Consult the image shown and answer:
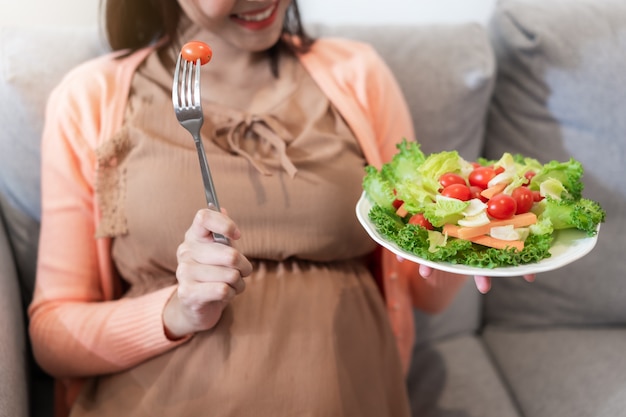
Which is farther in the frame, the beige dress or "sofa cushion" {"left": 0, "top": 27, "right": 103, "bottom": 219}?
"sofa cushion" {"left": 0, "top": 27, "right": 103, "bottom": 219}

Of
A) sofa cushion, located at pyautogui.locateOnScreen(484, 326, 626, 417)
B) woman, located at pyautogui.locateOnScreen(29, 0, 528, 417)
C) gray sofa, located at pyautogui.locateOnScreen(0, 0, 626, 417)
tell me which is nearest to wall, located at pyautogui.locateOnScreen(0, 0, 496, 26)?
gray sofa, located at pyautogui.locateOnScreen(0, 0, 626, 417)

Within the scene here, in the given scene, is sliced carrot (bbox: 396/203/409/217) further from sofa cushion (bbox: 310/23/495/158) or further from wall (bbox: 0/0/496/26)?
wall (bbox: 0/0/496/26)

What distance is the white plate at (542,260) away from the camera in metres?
0.63

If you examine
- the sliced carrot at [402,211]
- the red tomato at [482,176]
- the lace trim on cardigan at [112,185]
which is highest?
the red tomato at [482,176]

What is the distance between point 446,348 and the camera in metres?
1.28

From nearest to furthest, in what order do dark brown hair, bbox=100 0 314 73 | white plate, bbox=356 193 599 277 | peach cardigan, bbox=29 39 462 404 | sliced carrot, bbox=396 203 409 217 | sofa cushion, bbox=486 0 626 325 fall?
white plate, bbox=356 193 599 277 < sliced carrot, bbox=396 203 409 217 < peach cardigan, bbox=29 39 462 404 < dark brown hair, bbox=100 0 314 73 < sofa cushion, bbox=486 0 626 325

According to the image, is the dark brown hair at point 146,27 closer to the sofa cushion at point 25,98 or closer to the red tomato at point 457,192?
the sofa cushion at point 25,98

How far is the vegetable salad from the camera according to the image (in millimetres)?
670

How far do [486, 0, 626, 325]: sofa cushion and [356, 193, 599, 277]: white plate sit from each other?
55cm

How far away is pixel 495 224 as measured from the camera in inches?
27.1

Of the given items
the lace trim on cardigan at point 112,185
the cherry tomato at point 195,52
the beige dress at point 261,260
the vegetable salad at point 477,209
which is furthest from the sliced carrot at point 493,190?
the lace trim on cardigan at point 112,185

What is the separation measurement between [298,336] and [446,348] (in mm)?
559

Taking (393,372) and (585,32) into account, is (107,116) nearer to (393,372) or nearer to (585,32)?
(393,372)

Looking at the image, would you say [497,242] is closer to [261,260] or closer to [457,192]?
[457,192]
